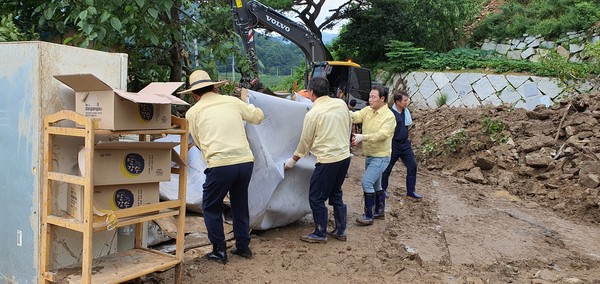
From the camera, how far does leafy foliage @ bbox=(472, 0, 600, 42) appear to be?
14.4m

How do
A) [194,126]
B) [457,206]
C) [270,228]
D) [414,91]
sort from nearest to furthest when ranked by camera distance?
[194,126] < [270,228] < [457,206] < [414,91]

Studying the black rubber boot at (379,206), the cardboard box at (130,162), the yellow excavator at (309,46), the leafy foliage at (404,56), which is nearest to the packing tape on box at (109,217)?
the cardboard box at (130,162)

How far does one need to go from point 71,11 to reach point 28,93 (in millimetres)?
2219

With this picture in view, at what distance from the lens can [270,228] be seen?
520cm

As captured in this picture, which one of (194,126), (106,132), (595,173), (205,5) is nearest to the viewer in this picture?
(106,132)

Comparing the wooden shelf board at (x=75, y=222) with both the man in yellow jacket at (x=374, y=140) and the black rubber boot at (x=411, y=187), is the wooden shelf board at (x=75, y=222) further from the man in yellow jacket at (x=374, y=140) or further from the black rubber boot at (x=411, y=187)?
the black rubber boot at (x=411, y=187)

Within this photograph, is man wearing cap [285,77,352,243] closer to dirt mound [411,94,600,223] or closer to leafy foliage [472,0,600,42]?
dirt mound [411,94,600,223]

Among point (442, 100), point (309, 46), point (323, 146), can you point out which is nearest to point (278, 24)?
point (309, 46)

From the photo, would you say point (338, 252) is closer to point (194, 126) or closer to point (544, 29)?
point (194, 126)

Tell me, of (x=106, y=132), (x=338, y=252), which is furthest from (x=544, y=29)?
(x=106, y=132)

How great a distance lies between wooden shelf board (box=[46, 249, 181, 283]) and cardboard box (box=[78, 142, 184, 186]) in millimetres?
556

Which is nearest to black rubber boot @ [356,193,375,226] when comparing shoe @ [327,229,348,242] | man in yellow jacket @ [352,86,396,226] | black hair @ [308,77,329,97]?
man in yellow jacket @ [352,86,396,226]

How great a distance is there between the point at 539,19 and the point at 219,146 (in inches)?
599

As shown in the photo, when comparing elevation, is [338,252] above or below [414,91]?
below
